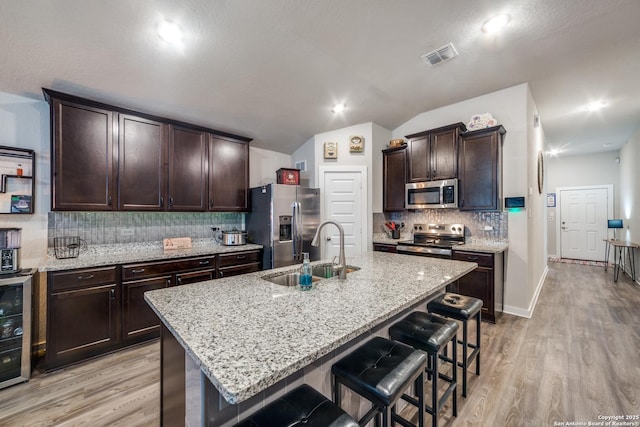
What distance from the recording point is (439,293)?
2209 mm

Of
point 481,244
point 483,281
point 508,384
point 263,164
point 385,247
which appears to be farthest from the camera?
point 263,164

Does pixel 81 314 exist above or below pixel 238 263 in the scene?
below

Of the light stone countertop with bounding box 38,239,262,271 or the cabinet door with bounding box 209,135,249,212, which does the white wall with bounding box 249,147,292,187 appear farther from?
the light stone countertop with bounding box 38,239,262,271

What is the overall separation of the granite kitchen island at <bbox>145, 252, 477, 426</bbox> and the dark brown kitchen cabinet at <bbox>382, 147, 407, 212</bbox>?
2650mm

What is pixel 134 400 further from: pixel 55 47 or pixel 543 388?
pixel 543 388

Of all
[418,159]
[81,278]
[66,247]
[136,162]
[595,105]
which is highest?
[595,105]

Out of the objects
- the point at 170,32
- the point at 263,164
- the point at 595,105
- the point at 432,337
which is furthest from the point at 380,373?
the point at 595,105

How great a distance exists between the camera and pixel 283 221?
3.62m

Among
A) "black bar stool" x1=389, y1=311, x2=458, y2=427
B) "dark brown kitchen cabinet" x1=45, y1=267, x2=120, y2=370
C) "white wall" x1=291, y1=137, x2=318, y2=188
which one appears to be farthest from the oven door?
"dark brown kitchen cabinet" x1=45, y1=267, x2=120, y2=370

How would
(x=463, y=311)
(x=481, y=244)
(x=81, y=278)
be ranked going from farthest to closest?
(x=481, y=244), (x=81, y=278), (x=463, y=311)

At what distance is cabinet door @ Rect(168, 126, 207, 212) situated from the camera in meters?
3.22

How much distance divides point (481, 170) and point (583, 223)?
5.85 meters

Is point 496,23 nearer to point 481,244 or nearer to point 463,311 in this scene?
point 463,311

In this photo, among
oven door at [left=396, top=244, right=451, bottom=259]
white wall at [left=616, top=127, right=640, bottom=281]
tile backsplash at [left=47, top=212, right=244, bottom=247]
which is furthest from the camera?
white wall at [left=616, top=127, right=640, bottom=281]
